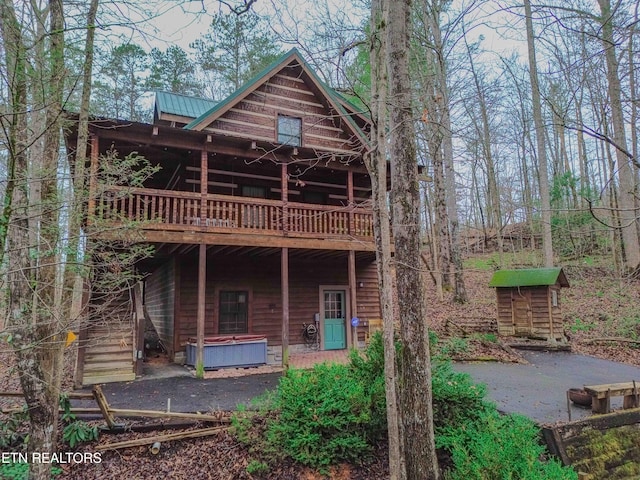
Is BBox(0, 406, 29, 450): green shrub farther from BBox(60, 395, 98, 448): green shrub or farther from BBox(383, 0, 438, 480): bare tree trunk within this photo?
BBox(383, 0, 438, 480): bare tree trunk

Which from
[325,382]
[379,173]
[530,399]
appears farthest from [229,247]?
[530,399]

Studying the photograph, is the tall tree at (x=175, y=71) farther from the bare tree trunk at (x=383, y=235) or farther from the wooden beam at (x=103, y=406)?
the wooden beam at (x=103, y=406)

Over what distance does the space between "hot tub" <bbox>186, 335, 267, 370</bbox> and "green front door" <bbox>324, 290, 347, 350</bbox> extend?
3365mm

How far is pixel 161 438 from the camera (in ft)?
18.0

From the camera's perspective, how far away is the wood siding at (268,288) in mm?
11539

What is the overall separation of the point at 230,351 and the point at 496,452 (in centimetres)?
718

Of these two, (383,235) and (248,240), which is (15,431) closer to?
(383,235)

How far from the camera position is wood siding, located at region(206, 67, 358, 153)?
12.4 metres

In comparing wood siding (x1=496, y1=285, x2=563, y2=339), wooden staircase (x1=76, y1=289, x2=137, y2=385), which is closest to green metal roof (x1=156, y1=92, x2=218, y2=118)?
wooden staircase (x1=76, y1=289, x2=137, y2=385)

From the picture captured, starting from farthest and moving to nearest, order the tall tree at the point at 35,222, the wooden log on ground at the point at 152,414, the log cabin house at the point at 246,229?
the log cabin house at the point at 246,229
the wooden log on ground at the point at 152,414
the tall tree at the point at 35,222

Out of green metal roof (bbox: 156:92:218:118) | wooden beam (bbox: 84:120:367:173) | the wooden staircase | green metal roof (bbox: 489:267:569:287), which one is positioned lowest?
the wooden staircase

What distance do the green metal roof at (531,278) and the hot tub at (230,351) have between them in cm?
835

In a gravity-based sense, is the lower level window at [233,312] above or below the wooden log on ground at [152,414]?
above

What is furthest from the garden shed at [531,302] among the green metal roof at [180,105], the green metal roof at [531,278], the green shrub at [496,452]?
the green metal roof at [180,105]
